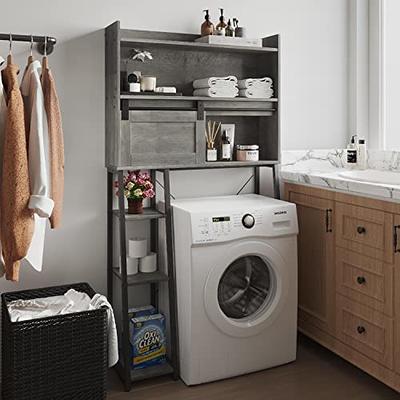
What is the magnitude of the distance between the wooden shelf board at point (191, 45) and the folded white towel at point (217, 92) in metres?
0.22

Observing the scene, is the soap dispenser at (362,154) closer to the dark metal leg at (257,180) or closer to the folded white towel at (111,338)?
the dark metal leg at (257,180)

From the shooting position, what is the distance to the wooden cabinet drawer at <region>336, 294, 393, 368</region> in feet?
8.89

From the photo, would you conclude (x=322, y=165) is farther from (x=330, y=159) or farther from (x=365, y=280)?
(x=365, y=280)

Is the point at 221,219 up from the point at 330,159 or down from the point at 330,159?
down

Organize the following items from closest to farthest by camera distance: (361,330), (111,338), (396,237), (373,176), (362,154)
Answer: (396,237)
(111,338)
(361,330)
(373,176)
(362,154)

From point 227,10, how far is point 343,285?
165 centimetres

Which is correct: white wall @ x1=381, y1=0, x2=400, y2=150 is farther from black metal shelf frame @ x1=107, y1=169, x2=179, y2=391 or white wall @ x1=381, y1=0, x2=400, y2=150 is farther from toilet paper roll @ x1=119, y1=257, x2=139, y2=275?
toilet paper roll @ x1=119, y1=257, x2=139, y2=275

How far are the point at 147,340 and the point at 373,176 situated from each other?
5.18 feet

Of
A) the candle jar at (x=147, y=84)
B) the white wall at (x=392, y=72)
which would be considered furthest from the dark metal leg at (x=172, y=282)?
the white wall at (x=392, y=72)

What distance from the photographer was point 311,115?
12.0ft

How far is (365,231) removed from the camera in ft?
9.14

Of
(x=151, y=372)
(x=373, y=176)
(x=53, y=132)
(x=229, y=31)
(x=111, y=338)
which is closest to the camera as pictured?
(x=53, y=132)

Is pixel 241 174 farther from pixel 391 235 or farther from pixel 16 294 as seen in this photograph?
pixel 16 294

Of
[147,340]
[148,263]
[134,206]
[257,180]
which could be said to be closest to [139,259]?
[148,263]
